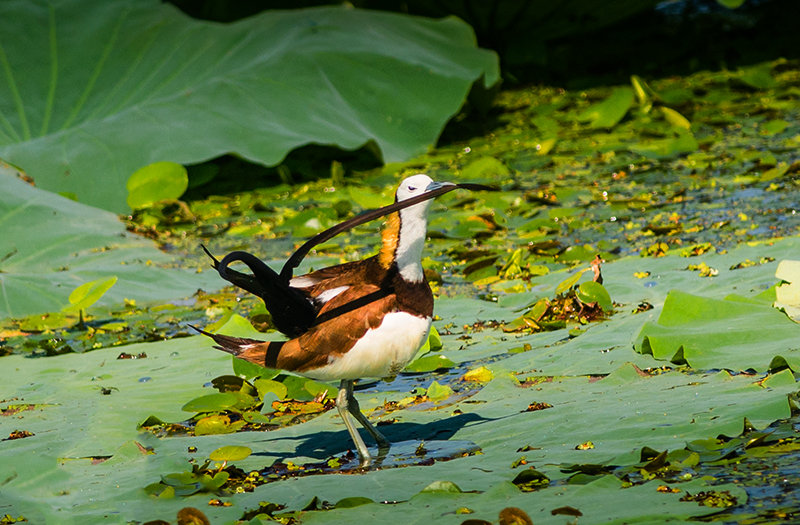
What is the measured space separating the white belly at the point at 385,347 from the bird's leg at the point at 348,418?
0.10 meters

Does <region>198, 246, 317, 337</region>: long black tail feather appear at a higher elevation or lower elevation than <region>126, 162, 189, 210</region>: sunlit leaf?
higher

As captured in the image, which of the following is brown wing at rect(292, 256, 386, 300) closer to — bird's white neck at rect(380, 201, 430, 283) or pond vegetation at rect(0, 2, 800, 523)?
bird's white neck at rect(380, 201, 430, 283)

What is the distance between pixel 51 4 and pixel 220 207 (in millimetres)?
1573

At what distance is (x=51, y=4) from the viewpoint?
6.34 m

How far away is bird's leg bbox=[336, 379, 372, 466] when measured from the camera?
2.48 m

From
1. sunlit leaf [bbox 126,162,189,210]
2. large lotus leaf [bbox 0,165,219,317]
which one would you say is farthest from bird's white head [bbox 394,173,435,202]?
sunlit leaf [bbox 126,162,189,210]

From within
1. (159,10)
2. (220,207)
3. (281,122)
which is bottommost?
(220,207)

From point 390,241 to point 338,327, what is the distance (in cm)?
23

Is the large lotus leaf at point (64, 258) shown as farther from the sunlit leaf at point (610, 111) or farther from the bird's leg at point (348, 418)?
the sunlit leaf at point (610, 111)

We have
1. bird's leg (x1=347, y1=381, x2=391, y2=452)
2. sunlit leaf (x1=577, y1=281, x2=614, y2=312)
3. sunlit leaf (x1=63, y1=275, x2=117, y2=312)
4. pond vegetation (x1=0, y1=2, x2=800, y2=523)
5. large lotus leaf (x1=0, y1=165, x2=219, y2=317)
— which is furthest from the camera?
large lotus leaf (x1=0, y1=165, x2=219, y2=317)

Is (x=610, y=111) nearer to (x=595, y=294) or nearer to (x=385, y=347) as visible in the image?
(x=595, y=294)

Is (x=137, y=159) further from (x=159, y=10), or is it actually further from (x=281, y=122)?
(x=159, y=10)

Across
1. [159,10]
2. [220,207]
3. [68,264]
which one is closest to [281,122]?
[220,207]

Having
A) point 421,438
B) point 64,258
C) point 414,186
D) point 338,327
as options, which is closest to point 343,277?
point 338,327
